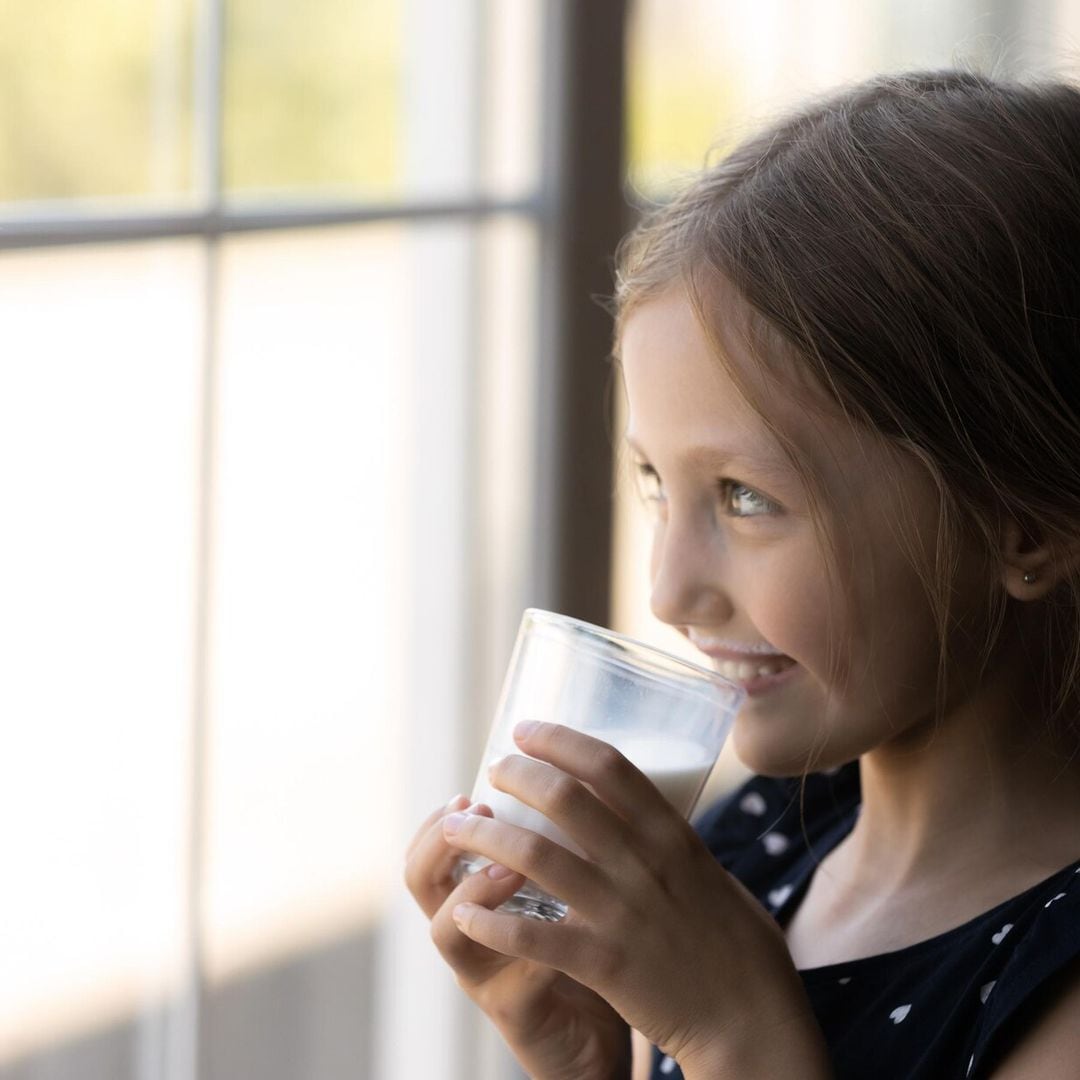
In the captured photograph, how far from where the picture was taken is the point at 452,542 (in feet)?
5.20

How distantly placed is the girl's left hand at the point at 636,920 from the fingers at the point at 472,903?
0.02 m

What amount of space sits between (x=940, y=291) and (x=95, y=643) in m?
0.65

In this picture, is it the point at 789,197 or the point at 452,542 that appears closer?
the point at 789,197

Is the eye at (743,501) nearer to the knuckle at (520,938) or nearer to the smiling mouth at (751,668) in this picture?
the smiling mouth at (751,668)

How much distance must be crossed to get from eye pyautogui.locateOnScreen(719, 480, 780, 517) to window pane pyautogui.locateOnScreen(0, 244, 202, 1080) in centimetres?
45

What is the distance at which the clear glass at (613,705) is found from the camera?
0.96 metres

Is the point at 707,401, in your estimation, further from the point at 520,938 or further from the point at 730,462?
the point at 520,938

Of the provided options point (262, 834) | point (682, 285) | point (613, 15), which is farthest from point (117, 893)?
point (613, 15)

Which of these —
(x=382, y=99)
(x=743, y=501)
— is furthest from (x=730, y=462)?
(x=382, y=99)

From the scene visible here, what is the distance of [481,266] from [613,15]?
0.29 m

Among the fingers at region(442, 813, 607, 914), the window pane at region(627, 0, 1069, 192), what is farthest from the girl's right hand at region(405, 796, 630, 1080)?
the window pane at region(627, 0, 1069, 192)

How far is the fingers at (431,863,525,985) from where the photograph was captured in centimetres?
98

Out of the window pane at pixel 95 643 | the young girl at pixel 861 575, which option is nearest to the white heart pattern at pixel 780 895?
the young girl at pixel 861 575

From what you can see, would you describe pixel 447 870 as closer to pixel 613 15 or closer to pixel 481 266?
pixel 481 266
